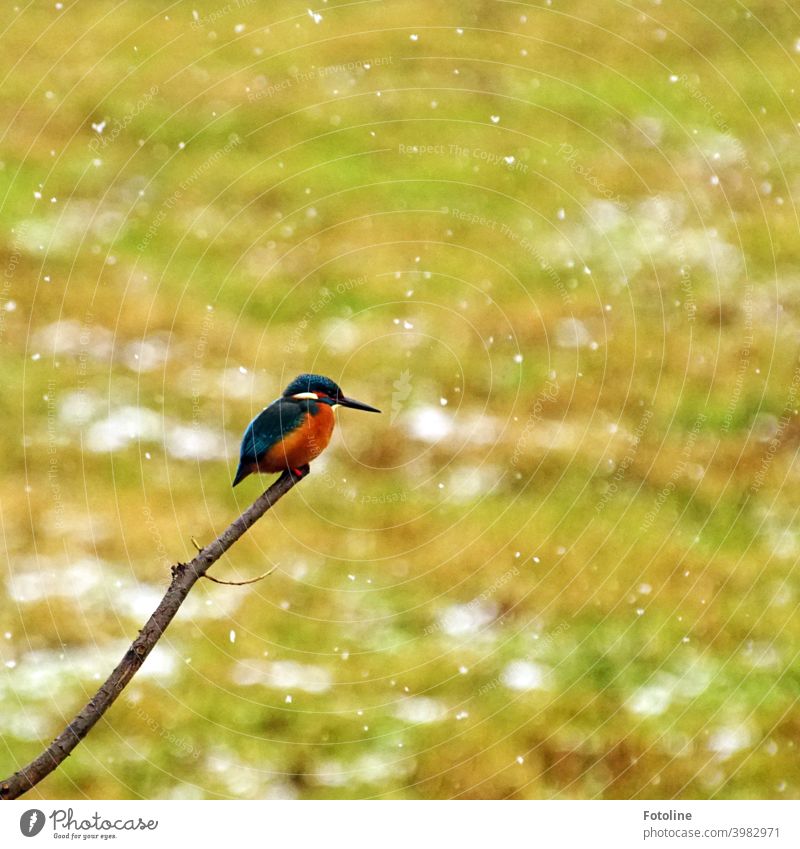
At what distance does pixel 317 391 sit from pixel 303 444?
0.31ft

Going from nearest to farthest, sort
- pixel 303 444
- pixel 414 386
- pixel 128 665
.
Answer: pixel 128 665
pixel 303 444
pixel 414 386

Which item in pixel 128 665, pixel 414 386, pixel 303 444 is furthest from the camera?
pixel 414 386

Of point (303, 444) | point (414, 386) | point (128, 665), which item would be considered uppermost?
point (414, 386)

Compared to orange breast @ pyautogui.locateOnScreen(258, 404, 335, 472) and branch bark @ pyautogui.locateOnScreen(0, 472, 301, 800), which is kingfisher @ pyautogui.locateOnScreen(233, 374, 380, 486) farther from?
branch bark @ pyautogui.locateOnScreen(0, 472, 301, 800)

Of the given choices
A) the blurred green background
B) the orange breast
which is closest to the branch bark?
the orange breast

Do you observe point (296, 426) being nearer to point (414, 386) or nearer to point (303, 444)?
point (303, 444)

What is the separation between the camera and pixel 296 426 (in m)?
1.47

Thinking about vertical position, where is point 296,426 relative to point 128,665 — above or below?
above

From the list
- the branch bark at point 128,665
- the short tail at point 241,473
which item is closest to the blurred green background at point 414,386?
the short tail at point 241,473

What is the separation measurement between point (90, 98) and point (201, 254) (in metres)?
0.39

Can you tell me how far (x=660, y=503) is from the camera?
6.15 ft

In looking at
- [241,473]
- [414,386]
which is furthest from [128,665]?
[414,386]

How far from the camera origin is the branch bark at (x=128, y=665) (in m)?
1.22
